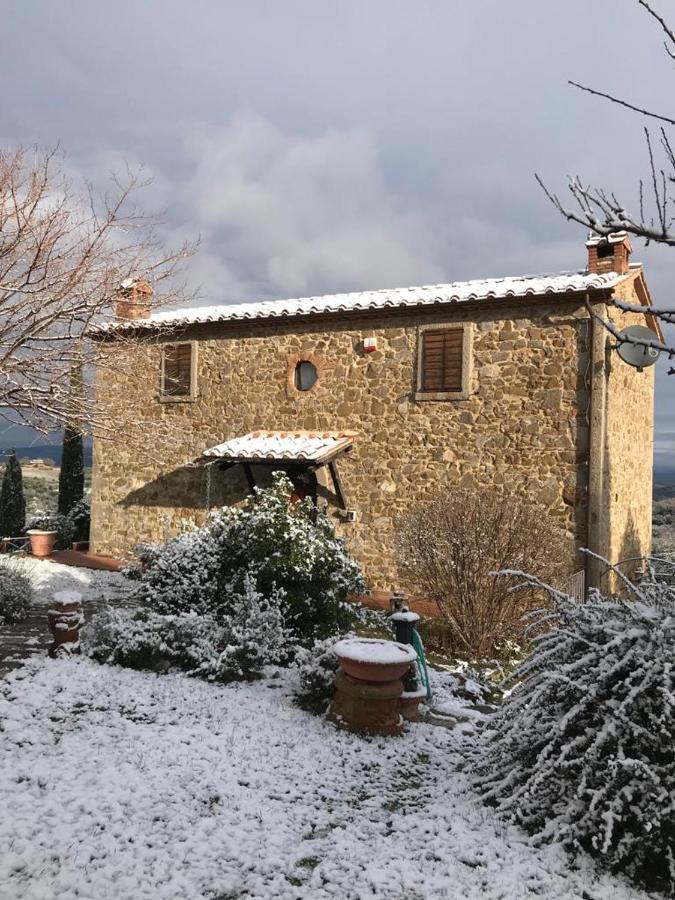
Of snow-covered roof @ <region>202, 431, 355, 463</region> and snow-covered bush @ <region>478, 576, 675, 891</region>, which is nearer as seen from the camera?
snow-covered bush @ <region>478, 576, 675, 891</region>

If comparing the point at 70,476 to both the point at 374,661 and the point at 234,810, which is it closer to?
the point at 374,661

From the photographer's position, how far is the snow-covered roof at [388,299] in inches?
377

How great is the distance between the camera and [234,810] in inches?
144

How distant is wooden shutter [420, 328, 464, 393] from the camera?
1050cm

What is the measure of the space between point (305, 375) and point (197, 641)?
21.2 feet

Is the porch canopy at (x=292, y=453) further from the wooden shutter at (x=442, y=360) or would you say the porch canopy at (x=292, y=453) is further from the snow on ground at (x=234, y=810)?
the snow on ground at (x=234, y=810)

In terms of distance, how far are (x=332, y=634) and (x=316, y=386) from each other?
5.48m

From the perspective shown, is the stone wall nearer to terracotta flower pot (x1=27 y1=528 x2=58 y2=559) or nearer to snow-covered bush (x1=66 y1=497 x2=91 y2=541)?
terracotta flower pot (x1=27 y1=528 x2=58 y2=559)

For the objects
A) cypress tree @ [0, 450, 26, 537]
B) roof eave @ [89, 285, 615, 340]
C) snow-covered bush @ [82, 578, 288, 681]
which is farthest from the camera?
cypress tree @ [0, 450, 26, 537]

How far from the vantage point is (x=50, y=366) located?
842cm

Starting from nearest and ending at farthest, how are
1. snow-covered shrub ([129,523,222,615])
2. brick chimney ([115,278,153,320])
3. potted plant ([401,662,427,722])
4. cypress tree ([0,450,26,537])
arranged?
potted plant ([401,662,427,722]), snow-covered shrub ([129,523,222,615]), brick chimney ([115,278,153,320]), cypress tree ([0,450,26,537])

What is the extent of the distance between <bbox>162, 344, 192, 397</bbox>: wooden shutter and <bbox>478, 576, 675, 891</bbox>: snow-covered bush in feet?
33.0

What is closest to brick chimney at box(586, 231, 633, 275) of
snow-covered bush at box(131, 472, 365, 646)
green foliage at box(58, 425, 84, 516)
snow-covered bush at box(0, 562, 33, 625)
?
snow-covered bush at box(131, 472, 365, 646)

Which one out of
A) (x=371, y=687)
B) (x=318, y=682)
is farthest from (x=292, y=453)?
(x=371, y=687)
